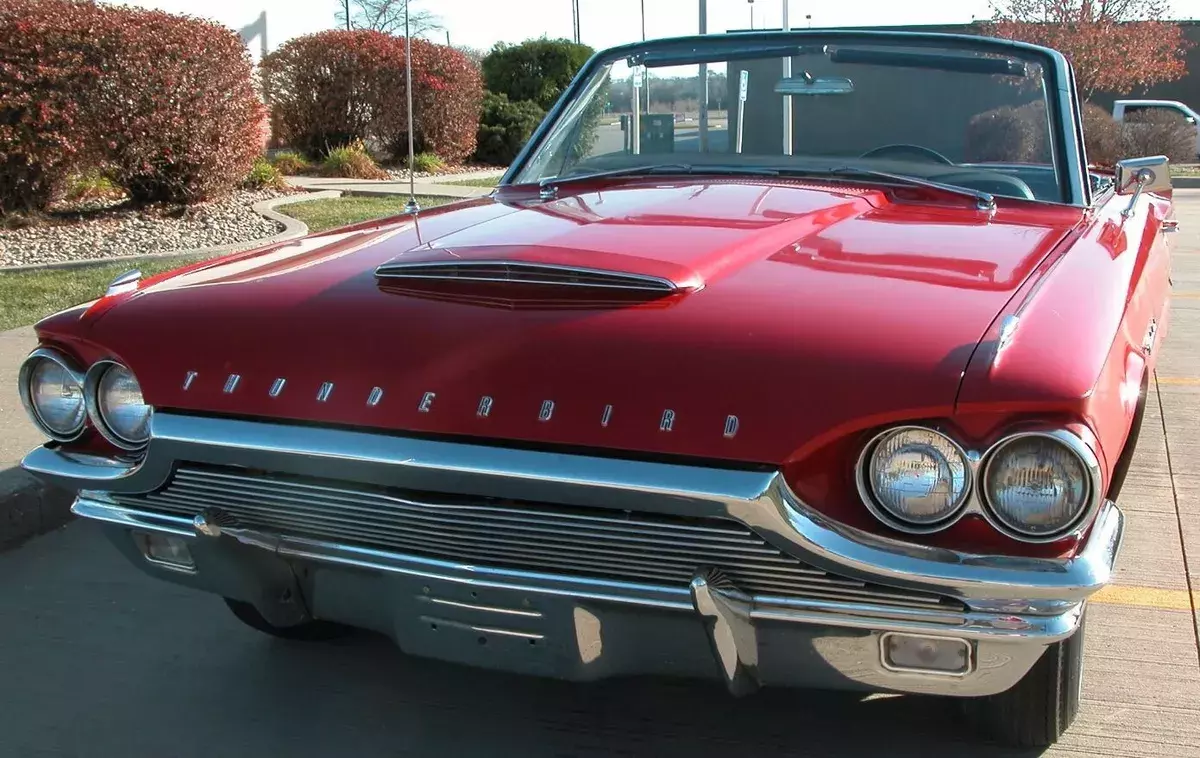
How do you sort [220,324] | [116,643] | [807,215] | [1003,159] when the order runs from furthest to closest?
1. [1003,159]
2. [116,643]
3. [807,215]
4. [220,324]

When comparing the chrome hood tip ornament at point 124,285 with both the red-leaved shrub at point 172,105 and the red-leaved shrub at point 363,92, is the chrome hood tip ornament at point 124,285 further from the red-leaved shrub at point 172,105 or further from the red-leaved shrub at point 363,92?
the red-leaved shrub at point 363,92

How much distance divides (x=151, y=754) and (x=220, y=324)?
3.35 feet

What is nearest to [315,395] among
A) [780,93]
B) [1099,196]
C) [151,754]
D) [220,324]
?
[220,324]

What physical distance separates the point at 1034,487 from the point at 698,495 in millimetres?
533

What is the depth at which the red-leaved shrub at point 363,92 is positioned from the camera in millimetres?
17172

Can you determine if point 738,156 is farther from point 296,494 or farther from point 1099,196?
point 296,494

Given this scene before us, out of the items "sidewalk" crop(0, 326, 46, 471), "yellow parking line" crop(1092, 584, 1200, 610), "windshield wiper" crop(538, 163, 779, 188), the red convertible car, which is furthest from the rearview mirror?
"sidewalk" crop(0, 326, 46, 471)

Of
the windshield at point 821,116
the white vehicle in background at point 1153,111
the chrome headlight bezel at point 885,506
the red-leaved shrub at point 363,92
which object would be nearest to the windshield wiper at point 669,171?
the windshield at point 821,116

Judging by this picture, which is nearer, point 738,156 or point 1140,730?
point 1140,730

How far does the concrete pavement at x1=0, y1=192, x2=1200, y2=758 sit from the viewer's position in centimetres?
266

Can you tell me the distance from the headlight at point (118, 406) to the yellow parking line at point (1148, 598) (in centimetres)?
251

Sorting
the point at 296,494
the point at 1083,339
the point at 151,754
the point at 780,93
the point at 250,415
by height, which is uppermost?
the point at 780,93

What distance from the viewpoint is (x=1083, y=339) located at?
205 centimetres

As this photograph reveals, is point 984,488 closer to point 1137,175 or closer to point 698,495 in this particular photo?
point 698,495
